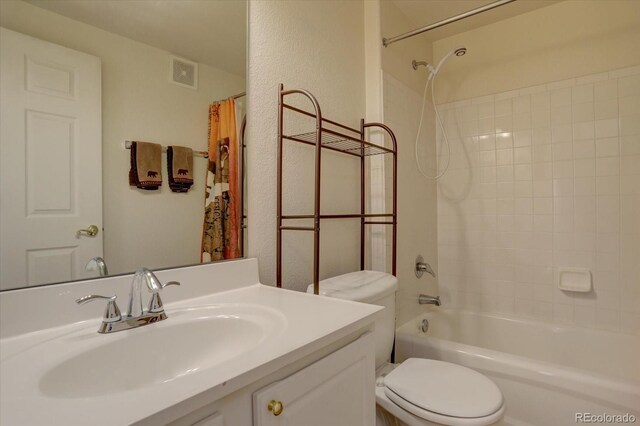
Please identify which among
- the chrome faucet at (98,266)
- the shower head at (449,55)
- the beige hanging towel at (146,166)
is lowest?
the chrome faucet at (98,266)

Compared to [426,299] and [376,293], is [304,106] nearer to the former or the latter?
[376,293]

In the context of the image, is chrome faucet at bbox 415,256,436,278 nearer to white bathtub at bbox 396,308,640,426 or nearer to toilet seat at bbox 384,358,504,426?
white bathtub at bbox 396,308,640,426

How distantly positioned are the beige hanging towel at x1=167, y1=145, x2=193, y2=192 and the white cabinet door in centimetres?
68

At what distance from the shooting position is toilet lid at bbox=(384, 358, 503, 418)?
1039 millimetres

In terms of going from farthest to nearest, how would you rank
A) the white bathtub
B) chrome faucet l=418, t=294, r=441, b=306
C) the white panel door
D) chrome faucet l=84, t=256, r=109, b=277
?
chrome faucet l=418, t=294, r=441, b=306 < the white bathtub < chrome faucet l=84, t=256, r=109, b=277 < the white panel door

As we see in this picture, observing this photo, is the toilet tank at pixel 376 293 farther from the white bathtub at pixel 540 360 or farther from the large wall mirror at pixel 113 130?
the large wall mirror at pixel 113 130

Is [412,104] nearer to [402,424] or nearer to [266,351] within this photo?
[402,424]

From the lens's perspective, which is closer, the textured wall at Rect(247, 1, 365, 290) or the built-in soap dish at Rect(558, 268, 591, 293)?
the textured wall at Rect(247, 1, 365, 290)

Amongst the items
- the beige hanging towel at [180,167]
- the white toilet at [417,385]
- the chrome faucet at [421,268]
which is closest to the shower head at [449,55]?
the chrome faucet at [421,268]

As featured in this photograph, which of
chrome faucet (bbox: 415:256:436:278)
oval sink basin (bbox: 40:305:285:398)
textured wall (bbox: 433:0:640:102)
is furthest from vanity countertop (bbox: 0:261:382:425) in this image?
textured wall (bbox: 433:0:640:102)

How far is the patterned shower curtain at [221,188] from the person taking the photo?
1.10m

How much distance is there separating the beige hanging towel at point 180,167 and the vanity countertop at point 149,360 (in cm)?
35

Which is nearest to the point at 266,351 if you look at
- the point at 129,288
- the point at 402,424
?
the point at 129,288

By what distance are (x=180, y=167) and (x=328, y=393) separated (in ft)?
2.51
